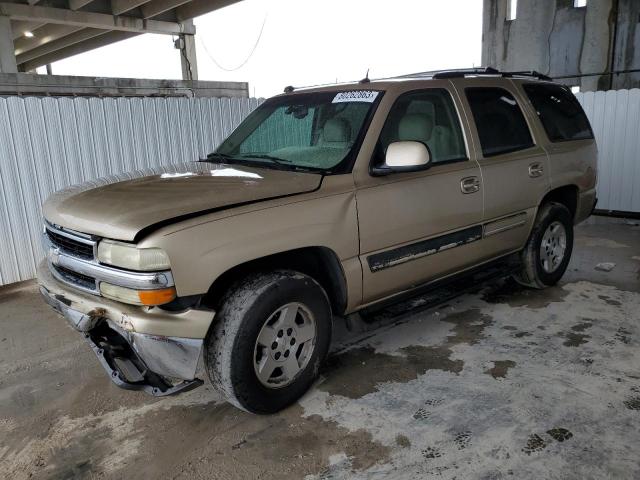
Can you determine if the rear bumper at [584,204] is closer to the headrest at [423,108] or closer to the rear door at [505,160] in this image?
the rear door at [505,160]

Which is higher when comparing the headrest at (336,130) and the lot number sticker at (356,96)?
the lot number sticker at (356,96)

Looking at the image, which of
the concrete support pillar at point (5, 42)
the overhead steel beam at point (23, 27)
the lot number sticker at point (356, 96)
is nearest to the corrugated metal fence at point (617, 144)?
the lot number sticker at point (356, 96)

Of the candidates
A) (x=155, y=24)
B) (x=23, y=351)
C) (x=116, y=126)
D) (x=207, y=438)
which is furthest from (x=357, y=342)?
(x=155, y=24)

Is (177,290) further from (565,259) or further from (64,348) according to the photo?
(565,259)

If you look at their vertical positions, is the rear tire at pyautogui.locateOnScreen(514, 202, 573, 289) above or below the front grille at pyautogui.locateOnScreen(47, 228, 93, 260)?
below

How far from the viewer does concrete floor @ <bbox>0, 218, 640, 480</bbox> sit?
2.67 metres

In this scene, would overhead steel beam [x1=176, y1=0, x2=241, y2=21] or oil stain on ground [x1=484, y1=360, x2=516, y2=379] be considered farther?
overhead steel beam [x1=176, y1=0, x2=241, y2=21]

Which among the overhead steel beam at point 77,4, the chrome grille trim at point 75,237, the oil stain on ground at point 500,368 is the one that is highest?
the overhead steel beam at point 77,4

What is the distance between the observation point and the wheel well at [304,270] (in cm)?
293

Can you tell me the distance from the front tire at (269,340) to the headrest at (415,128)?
1282mm

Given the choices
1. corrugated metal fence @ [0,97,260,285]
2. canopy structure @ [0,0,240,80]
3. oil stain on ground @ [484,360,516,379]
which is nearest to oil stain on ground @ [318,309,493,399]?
oil stain on ground @ [484,360,516,379]

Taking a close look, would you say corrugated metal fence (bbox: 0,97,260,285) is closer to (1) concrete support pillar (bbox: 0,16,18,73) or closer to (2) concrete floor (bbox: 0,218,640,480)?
(2) concrete floor (bbox: 0,218,640,480)

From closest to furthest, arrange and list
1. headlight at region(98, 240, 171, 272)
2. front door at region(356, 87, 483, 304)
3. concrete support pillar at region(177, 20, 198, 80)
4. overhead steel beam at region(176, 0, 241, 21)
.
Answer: headlight at region(98, 240, 171, 272) < front door at region(356, 87, 483, 304) < overhead steel beam at region(176, 0, 241, 21) < concrete support pillar at region(177, 20, 198, 80)

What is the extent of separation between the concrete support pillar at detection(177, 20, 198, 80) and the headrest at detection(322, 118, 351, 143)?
699 inches
